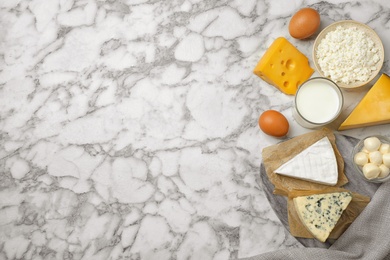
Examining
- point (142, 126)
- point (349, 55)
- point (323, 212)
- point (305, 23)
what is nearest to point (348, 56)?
point (349, 55)

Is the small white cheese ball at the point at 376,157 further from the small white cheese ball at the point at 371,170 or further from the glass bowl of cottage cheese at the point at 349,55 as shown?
the glass bowl of cottage cheese at the point at 349,55

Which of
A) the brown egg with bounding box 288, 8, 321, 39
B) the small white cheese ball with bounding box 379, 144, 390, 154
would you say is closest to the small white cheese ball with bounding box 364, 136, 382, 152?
the small white cheese ball with bounding box 379, 144, 390, 154

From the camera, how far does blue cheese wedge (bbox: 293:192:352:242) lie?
106 cm

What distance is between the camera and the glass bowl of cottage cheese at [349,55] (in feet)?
3.66

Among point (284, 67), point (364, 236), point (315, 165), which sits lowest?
point (364, 236)

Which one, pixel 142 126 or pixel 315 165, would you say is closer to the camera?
pixel 315 165

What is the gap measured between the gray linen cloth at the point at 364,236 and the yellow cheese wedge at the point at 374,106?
14 centimetres

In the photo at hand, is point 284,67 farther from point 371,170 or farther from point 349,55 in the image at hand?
point 371,170

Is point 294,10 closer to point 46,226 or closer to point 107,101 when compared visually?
point 107,101

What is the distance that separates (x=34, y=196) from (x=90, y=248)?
186mm

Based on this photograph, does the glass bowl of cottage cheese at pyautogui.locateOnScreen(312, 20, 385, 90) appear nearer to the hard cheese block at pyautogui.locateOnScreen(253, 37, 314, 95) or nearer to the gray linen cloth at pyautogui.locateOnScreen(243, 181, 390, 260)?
the hard cheese block at pyautogui.locateOnScreen(253, 37, 314, 95)

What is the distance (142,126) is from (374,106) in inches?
20.8

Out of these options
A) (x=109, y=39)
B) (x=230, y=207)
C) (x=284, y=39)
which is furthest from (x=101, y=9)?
(x=230, y=207)

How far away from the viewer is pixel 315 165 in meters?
1.10
